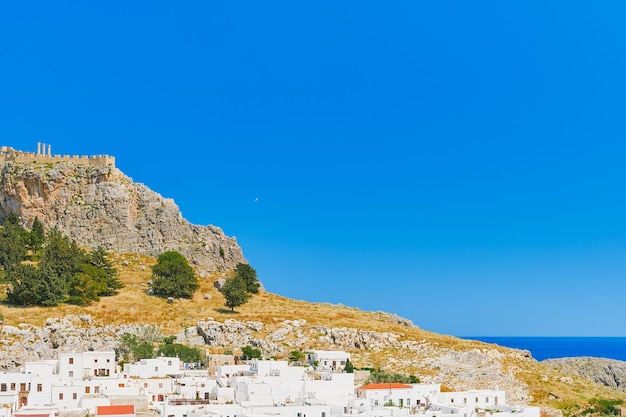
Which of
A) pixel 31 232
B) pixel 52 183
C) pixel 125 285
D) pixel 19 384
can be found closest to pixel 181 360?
pixel 19 384

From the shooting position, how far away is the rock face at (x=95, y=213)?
86875 millimetres

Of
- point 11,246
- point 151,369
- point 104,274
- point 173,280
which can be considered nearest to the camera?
point 151,369

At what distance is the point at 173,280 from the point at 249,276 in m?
9.46

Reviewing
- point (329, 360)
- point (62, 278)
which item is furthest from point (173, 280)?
point (329, 360)

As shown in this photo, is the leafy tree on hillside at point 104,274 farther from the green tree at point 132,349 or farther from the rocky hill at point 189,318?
the green tree at point 132,349

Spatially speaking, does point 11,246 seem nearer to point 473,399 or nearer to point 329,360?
point 329,360

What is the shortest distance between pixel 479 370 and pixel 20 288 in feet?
133

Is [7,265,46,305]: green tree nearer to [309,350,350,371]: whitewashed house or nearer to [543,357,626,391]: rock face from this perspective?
[309,350,350,371]: whitewashed house

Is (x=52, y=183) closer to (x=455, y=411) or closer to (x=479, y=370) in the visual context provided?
(x=479, y=370)

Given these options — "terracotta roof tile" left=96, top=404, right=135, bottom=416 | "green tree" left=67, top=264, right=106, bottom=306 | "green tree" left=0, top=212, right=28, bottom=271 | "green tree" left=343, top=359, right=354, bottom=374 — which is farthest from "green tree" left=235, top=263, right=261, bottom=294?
"terracotta roof tile" left=96, top=404, right=135, bottom=416

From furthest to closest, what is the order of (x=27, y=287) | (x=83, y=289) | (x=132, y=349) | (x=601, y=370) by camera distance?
(x=601, y=370), (x=83, y=289), (x=27, y=287), (x=132, y=349)

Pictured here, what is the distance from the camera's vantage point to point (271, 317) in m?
72.8

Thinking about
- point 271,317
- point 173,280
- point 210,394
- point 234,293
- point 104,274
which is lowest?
point 210,394

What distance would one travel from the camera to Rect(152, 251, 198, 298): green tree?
7631 centimetres
